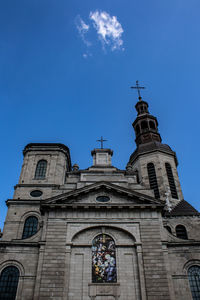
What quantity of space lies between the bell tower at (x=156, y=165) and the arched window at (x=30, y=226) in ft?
35.1

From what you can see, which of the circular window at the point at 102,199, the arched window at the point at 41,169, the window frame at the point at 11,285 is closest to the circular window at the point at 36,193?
the arched window at the point at 41,169

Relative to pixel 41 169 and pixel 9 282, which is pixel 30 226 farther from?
pixel 9 282

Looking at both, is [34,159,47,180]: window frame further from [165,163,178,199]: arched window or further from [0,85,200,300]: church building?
[165,163,178,199]: arched window

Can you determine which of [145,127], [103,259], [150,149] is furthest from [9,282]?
[145,127]

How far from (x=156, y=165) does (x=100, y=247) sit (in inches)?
564

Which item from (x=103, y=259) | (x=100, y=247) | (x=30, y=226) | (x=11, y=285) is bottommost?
(x=11, y=285)

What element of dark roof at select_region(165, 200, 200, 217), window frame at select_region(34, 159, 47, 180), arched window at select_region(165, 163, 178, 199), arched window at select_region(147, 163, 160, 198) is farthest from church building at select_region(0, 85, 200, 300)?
arched window at select_region(147, 163, 160, 198)

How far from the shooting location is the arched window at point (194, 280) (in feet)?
54.0

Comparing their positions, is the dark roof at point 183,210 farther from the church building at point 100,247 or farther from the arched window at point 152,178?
the arched window at point 152,178

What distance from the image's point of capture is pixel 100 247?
18.0 metres

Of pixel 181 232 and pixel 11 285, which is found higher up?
pixel 181 232

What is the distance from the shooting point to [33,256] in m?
17.7

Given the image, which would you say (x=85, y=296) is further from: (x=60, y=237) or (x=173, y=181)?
(x=173, y=181)

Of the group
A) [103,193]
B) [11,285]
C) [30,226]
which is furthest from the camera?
[30,226]
